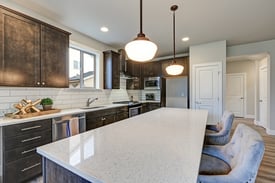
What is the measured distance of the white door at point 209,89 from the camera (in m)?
4.37

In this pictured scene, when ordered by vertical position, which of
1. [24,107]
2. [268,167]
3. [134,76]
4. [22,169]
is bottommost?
[268,167]

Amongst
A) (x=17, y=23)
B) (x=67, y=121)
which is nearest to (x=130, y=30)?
(x=17, y=23)

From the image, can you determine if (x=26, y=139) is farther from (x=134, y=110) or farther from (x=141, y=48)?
(x=134, y=110)

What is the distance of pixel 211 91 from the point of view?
4.48 metres

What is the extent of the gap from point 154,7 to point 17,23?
6.97 ft

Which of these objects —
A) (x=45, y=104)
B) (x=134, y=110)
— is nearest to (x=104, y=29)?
(x=45, y=104)

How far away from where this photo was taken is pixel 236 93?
7.14 metres

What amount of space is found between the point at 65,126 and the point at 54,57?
126 centimetres

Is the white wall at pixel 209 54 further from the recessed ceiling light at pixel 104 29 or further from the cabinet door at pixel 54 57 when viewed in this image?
the cabinet door at pixel 54 57

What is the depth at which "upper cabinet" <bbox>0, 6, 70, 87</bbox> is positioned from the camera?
81.1 inches

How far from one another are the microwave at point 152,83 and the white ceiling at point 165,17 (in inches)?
66.6

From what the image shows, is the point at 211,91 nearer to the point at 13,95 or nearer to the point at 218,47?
the point at 218,47

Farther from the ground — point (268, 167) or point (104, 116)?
point (104, 116)

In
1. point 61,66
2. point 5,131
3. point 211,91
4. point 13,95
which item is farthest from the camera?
point 211,91
